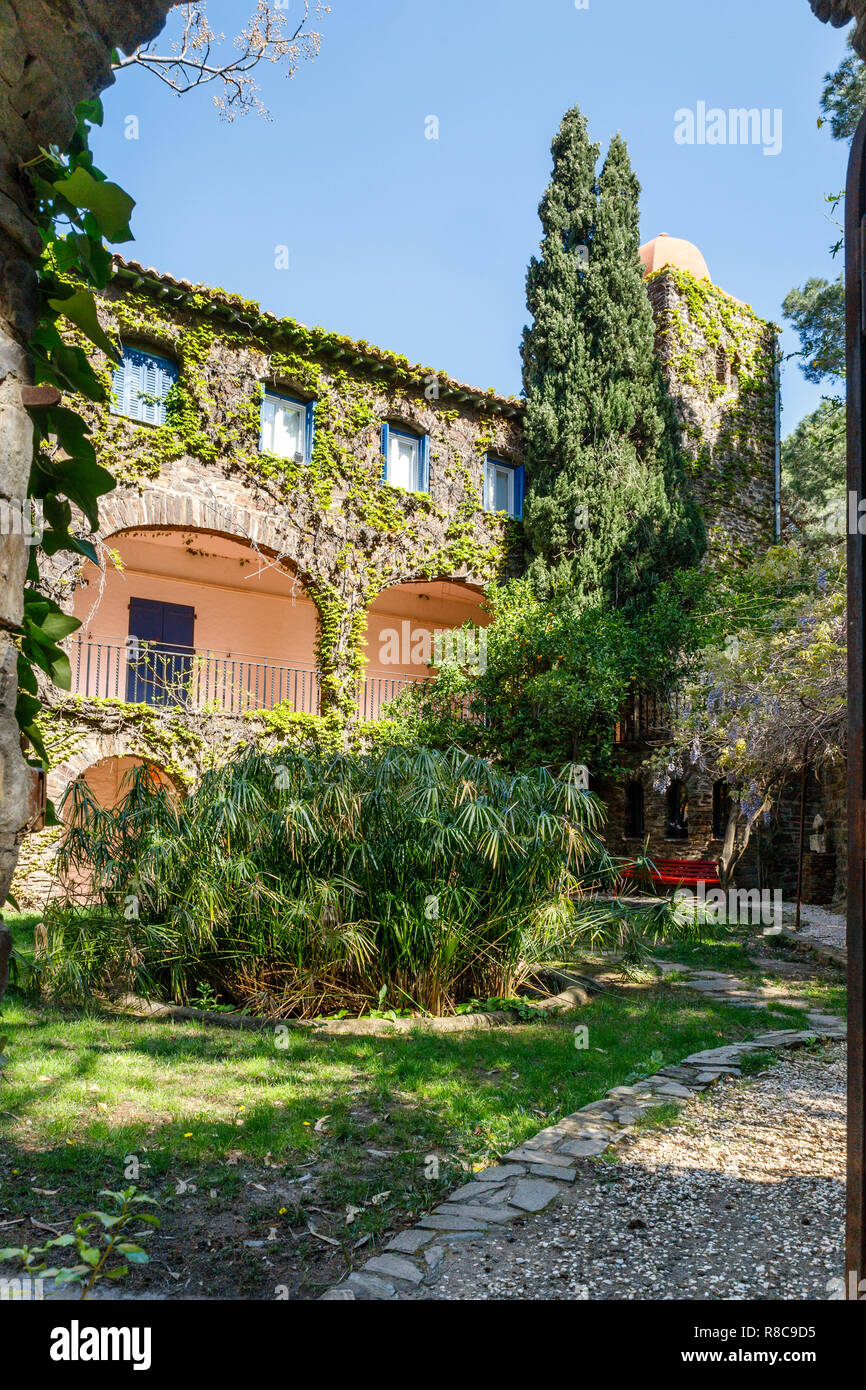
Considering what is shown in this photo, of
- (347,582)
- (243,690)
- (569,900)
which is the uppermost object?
(347,582)

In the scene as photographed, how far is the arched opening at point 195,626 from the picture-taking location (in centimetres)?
1327

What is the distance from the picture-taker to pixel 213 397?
13438 millimetres

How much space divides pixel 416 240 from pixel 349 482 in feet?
16.0

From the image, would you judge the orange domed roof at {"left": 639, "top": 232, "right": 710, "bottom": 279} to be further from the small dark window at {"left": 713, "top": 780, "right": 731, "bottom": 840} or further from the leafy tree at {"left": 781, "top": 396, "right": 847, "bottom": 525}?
the small dark window at {"left": 713, "top": 780, "right": 731, "bottom": 840}

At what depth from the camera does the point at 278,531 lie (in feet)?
45.7

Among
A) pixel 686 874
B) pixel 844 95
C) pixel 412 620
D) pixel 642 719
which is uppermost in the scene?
pixel 844 95

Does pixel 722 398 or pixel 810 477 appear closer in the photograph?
pixel 722 398

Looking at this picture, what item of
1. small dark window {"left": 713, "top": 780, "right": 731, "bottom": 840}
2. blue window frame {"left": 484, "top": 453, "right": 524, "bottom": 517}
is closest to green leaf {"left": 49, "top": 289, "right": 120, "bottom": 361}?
small dark window {"left": 713, "top": 780, "right": 731, "bottom": 840}

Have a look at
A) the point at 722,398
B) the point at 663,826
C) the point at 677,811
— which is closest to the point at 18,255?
the point at 663,826

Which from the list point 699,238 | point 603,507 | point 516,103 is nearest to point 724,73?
point 516,103

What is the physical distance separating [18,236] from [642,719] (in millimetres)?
14245

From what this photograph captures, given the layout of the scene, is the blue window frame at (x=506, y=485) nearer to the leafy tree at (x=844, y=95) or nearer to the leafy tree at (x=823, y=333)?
the leafy tree at (x=823, y=333)

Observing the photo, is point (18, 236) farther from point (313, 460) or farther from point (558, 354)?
point (558, 354)

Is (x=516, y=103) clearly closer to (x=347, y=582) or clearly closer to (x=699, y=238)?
(x=347, y=582)
